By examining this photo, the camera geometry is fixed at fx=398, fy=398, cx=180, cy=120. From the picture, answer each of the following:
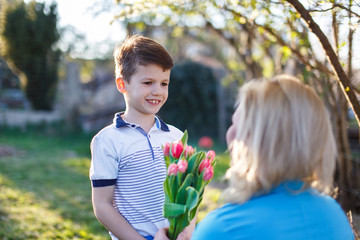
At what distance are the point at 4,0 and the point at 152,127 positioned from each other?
1254 centimetres

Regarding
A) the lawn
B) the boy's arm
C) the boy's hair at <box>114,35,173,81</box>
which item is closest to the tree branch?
the boy's hair at <box>114,35,173,81</box>

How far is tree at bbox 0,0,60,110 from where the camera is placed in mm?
12297

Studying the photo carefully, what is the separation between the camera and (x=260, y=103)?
1.29 metres

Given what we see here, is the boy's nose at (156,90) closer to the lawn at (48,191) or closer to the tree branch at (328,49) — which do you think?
the tree branch at (328,49)

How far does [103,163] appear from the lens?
72.4 inches

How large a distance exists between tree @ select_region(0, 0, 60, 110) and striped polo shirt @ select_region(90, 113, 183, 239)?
1145cm

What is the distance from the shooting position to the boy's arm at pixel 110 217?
1.83 meters

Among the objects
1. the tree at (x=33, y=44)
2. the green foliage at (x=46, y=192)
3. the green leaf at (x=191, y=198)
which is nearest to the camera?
the green leaf at (x=191, y=198)

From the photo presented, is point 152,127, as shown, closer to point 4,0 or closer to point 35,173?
point 35,173

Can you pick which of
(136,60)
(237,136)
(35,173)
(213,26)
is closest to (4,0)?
(35,173)

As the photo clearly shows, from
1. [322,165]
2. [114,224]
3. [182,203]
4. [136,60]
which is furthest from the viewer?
[136,60]

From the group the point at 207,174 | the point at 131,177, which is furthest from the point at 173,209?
the point at 131,177

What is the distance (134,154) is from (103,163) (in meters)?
0.16

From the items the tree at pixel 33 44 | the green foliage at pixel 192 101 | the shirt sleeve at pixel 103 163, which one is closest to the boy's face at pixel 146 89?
the shirt sleeve at pixel 103 163
